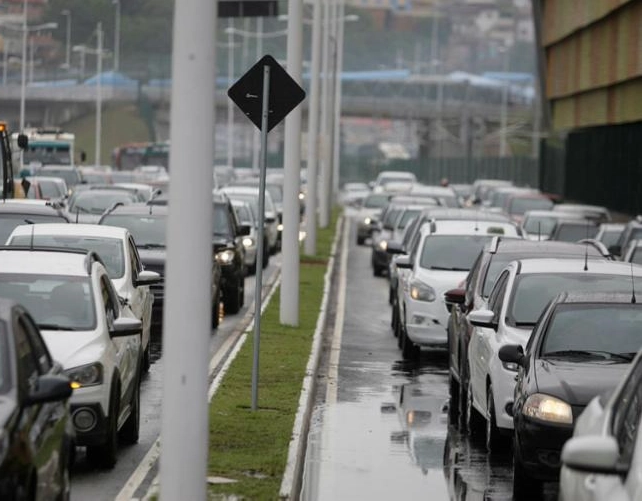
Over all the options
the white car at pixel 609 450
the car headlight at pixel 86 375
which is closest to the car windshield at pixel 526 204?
the car headlight at pixel 86 375

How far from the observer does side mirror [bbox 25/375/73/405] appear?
9.32 meters

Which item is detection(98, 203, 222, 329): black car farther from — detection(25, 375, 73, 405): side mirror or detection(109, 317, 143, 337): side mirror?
detection(25, 375, 73, 405): side mirror

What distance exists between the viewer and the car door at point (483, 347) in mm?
15617

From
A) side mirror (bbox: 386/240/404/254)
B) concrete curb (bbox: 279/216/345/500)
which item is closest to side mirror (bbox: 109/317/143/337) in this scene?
concrete curb (bbox: 279/216/345/500)

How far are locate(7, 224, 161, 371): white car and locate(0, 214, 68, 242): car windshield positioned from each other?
2.54m

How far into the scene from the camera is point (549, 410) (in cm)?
1252

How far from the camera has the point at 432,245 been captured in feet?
82.2

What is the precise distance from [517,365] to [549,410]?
2209 millimetres

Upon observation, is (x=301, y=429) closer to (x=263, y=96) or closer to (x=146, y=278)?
(x=263, y=96)

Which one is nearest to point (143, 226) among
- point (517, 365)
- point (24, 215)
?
point (24, 215)

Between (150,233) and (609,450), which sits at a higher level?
(609,450)

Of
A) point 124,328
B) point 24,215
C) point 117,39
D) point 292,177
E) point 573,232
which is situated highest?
point 117,39

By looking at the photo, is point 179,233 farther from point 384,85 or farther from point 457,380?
point 384,85

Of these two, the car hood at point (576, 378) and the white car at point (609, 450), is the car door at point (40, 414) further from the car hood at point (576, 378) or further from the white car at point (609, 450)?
the car hood at point (576, 378)
